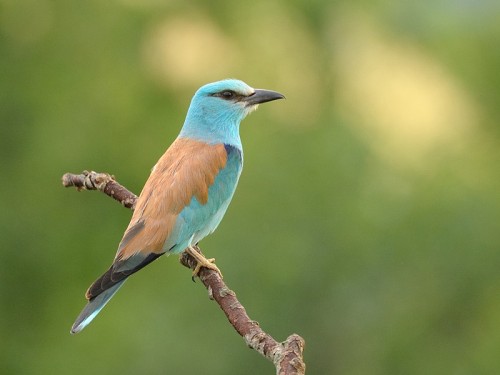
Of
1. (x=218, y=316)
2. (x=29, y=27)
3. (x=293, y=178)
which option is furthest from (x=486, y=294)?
(x=29, y=27)

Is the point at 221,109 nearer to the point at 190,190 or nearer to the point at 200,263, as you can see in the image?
the point at 190,190

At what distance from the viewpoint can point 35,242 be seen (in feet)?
48.0

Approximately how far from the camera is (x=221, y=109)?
17.8ft

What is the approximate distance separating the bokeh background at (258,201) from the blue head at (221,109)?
6.42 m

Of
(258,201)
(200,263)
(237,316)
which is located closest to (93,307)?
(200,263)

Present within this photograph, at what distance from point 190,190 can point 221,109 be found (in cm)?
63

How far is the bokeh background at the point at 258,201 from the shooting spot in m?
12.9

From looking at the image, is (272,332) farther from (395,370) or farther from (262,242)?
(395,370)

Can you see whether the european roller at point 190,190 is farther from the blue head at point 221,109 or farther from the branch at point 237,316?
the branch at point 237,316

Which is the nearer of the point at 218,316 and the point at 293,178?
the point at 218,316

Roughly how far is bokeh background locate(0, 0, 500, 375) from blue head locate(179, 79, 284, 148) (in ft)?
21.1

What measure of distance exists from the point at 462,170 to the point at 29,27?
6605mm

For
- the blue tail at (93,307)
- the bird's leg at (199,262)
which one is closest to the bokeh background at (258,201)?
the bird's leg at (199,262)

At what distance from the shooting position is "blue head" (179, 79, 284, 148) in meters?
5.39
